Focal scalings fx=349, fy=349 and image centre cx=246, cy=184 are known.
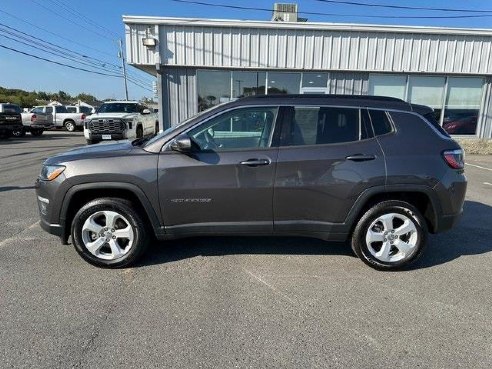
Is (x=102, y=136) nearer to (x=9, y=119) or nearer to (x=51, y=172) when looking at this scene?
(x=9, y=119)

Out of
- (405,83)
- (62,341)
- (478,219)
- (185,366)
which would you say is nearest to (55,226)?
(62,341)

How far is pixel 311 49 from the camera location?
12.1m

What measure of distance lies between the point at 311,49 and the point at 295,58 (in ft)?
2.04

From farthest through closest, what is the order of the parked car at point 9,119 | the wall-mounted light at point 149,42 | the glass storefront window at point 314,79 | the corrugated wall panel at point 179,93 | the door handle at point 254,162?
1. the parked car at point 9,119
2. the glass storefront window at point 314,79
3. the corrugated wall panel at point 179,93
4. the wall-mounted light at point 149,42
5. the door handle at point 254,162

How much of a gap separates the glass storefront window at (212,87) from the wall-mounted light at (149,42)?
178cm

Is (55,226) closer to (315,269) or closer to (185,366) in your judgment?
(185,366)

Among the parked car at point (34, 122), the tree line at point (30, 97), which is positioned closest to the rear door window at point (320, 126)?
the parked car at point (34, 122)

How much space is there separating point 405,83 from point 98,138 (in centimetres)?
1151

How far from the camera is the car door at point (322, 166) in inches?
140

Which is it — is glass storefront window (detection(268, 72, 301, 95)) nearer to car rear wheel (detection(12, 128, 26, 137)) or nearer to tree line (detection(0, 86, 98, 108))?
car rear wheel (detection(12, 128, 26, 137))

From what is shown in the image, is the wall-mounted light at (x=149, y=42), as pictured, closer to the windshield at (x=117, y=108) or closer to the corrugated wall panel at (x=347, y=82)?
the windshield at (x=117, y=108)

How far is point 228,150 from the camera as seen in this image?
357 centimetres

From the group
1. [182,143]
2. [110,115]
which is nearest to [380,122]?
[182,143]

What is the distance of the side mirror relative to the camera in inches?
133
